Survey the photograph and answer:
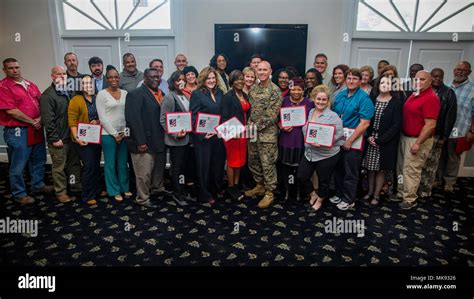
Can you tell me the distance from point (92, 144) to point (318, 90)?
252 centimetres

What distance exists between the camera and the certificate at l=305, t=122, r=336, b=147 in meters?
3.19

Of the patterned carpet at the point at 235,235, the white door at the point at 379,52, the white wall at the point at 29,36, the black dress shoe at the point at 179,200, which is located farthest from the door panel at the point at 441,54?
the white wall at the point at 29,36

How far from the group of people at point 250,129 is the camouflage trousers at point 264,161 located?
0.04 ft

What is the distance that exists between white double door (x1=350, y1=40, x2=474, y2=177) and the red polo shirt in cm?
169

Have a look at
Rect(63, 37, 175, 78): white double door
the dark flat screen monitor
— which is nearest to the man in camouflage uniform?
the dark flat screen monitor

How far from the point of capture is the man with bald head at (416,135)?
329 centimetres

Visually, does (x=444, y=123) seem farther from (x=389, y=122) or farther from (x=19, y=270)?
(x=19, y=270)

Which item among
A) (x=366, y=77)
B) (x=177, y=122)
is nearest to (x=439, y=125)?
(x=366, y=77)

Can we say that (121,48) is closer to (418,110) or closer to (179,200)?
(179,200)

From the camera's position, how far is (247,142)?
147 inches

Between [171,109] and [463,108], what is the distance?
3.51 metres

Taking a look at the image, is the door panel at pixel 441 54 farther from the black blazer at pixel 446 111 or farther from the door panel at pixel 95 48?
the door panel at pixel 95 48

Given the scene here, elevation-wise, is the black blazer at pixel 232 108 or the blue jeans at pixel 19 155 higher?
the black blazer at pixel 232 108

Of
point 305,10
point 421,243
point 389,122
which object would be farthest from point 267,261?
point 305,10
